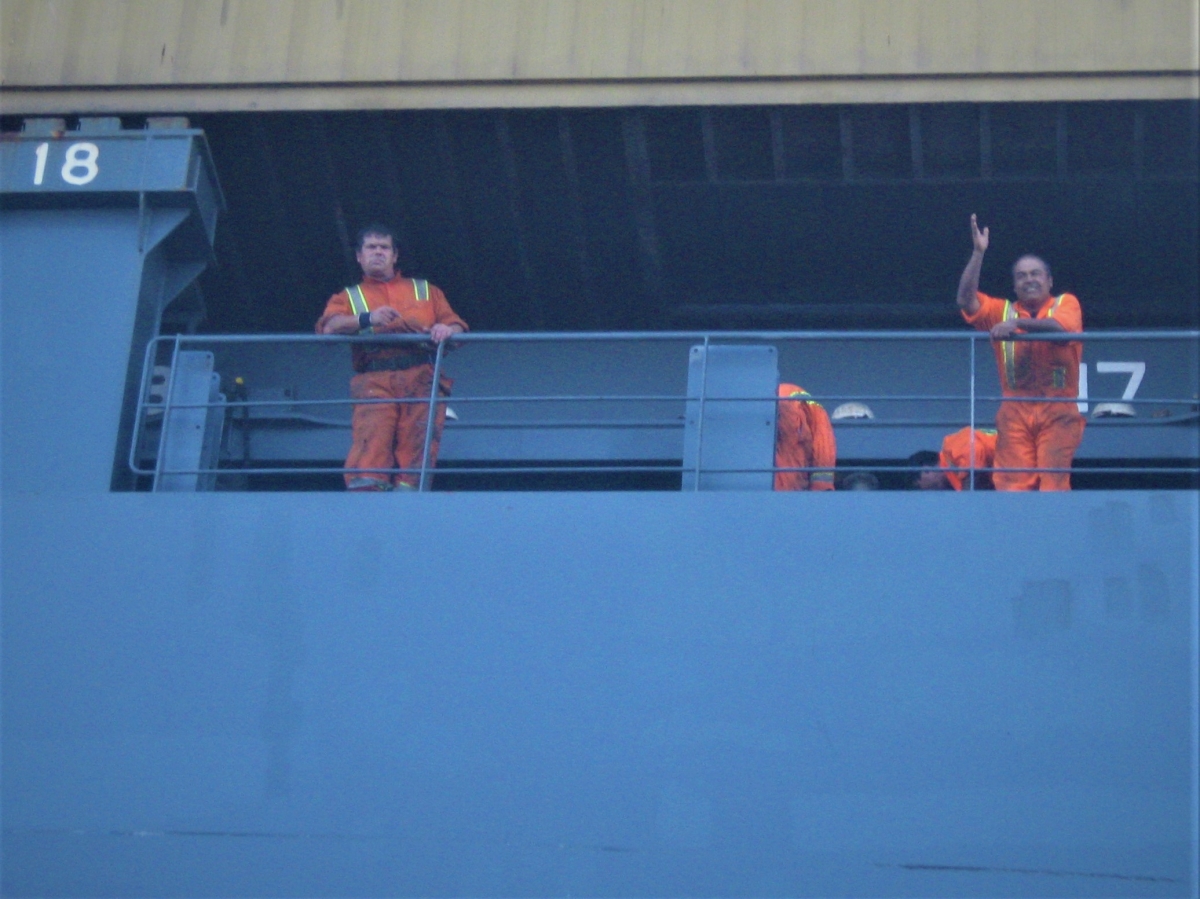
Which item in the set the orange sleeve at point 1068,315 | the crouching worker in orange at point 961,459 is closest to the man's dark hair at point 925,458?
the crouching worker in orange at point 961,459

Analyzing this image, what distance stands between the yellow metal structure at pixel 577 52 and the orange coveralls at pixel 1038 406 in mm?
805

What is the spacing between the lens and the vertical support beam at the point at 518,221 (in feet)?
18.2

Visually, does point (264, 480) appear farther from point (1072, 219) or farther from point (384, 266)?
point (1072, 219)

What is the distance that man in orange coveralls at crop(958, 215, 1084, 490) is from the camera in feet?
16.1

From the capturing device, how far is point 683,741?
13.6ft

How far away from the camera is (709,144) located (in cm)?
552

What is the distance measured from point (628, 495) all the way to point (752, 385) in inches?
27.3

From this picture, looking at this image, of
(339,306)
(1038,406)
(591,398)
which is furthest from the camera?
(339,306)

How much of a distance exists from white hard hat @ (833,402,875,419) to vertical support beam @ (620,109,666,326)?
0.88m

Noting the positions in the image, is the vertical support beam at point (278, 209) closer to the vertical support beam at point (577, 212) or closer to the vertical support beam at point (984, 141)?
the vertical support beam at point (577, 212)

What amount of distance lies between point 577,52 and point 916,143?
4.31 ft

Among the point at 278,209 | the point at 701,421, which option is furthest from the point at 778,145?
the point at 278,209

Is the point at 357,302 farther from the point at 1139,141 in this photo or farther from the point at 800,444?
the point at 1139,141

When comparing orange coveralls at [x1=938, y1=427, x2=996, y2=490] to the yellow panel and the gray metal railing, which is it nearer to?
the gray metal railing
